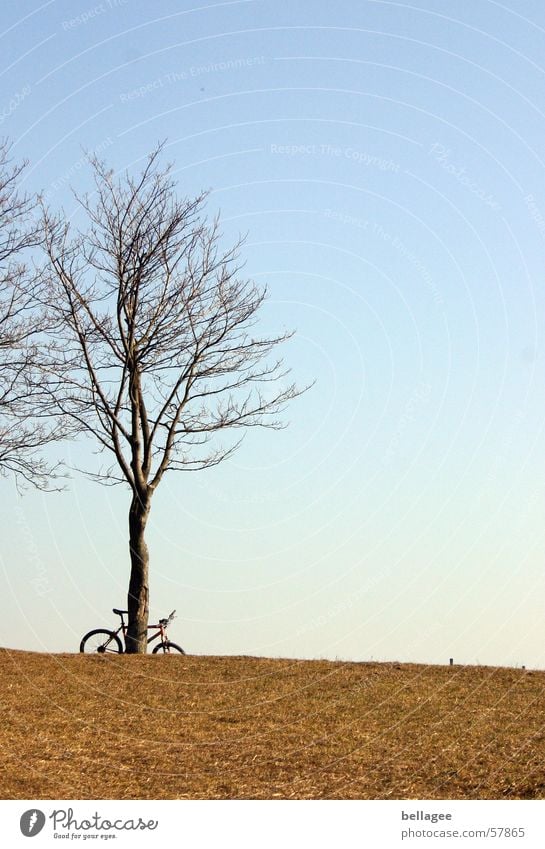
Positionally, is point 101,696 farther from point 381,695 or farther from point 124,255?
point 124,255

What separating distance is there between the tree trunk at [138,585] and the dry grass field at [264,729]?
2165 mm

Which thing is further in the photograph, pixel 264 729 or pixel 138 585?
pixel 138 585

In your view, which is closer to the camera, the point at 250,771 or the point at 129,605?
the point at 250,771

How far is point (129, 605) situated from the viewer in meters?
25.7

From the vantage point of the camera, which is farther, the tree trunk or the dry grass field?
the tree trunk

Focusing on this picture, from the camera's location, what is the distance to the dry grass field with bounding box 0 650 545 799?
1298cm

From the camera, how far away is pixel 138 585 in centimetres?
2570

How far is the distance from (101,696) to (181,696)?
1487mm

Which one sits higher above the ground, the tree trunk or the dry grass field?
the tree trunk

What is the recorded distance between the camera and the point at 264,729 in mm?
16344

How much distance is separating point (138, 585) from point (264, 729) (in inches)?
391

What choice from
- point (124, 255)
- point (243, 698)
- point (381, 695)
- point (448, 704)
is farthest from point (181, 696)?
point (124, 255)

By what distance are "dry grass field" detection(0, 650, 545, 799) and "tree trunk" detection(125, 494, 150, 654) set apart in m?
2.17

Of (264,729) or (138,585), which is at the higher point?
(138,585)
